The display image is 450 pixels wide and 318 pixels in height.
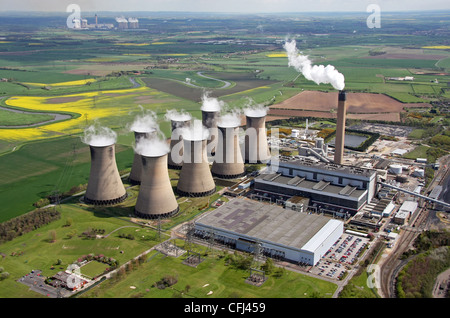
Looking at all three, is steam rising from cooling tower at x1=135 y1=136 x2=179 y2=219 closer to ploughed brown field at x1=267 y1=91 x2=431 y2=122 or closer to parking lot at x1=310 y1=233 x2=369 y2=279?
parking lot at x1=310 y1=233 x2=369 y2=279

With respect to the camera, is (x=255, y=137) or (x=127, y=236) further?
(x=255, y=137)

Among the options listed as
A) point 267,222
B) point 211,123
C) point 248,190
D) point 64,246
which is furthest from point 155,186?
point 211,123

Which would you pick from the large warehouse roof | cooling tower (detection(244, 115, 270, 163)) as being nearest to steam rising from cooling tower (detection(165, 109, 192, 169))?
cooling tower (detection(244, 115, 270, 163))

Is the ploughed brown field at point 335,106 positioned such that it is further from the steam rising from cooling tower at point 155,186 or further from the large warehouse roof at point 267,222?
the steam rising from cooling tower at point 155,186

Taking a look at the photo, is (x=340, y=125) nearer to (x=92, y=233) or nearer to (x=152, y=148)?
(x=152, y=148)

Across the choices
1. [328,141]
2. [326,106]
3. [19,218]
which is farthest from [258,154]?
[326,106]

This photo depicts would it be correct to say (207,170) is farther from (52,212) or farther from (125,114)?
(125,114)
